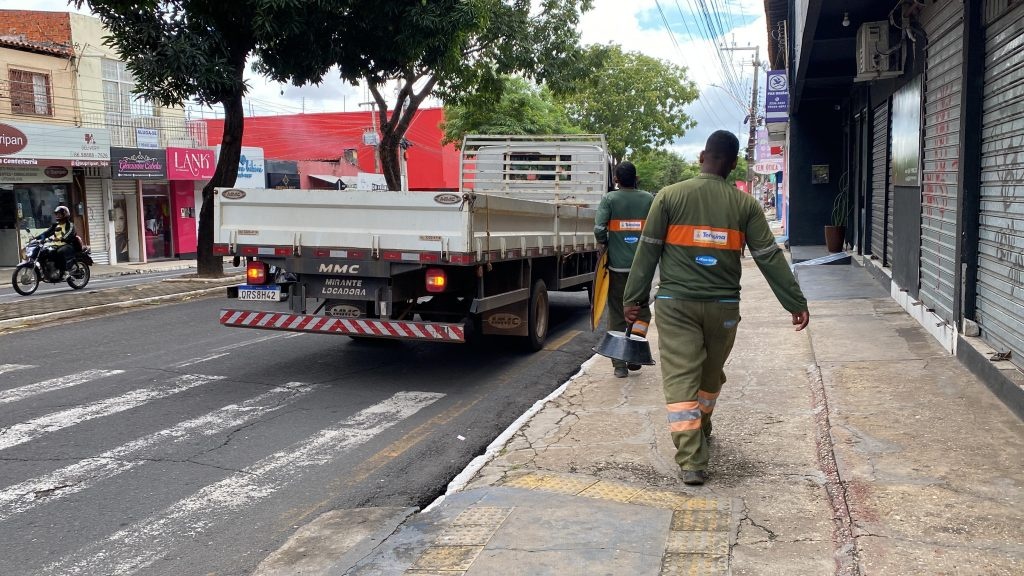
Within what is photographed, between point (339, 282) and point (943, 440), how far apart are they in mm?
4872

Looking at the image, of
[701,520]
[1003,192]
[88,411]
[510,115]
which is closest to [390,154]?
[510,115]

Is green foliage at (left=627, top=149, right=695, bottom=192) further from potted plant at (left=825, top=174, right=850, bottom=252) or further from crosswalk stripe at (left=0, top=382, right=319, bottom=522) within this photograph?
crosswalk stripe at (left=0, top=382, right=319, bottom=522)

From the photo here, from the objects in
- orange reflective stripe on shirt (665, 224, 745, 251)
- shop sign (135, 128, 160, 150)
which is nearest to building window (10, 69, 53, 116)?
shop sign (135, 128, 160, 150)

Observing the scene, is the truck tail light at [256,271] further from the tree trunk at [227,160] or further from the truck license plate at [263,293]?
the tree trunk at [227,160]

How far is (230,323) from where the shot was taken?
7.96 meters

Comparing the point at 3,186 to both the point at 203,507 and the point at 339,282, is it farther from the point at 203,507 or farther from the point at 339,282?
the point at 203,507

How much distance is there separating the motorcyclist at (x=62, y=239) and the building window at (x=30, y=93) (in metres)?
9.53

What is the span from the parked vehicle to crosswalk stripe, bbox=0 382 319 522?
888 millimetres

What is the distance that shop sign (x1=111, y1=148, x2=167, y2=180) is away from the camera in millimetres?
27188

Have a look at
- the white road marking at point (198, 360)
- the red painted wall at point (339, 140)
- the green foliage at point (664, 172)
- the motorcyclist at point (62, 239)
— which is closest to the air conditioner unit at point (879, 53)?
the white road marking at point (198, 360)

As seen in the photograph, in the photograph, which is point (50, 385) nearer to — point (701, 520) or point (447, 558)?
point (447, 558)

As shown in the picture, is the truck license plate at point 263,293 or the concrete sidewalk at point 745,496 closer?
the concrete sidewalk at point 745,496

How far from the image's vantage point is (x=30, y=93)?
25.0 meters

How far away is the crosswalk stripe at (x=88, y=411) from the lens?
5996 millimetres
